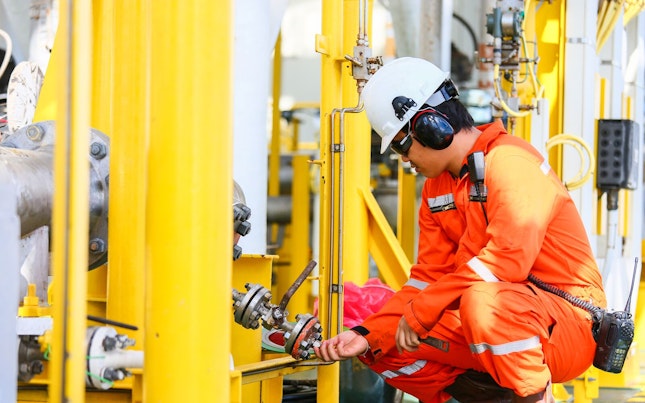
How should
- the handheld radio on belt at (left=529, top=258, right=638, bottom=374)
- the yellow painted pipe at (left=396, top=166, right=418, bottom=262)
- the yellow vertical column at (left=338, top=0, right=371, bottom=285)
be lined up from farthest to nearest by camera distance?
the yellow painted pipe at (left=396, top=166, right=418, bottom=262) < the yellow vertical column at (left=338, top=0, right=371, bottom=285) < the handheld radio on belt at (left=529, top=258, right=638, bottom=374)

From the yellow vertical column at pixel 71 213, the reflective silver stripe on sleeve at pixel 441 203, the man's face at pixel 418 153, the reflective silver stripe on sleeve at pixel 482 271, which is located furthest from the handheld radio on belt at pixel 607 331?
the yellow vertical column at pixel 71 213

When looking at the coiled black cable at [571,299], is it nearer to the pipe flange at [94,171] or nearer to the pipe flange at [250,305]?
→ the pipe flange at [250,305]

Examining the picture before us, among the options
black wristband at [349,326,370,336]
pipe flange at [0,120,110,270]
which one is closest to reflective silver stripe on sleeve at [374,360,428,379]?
black wristband at [349,326,370,336]

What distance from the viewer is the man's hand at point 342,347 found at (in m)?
3.35

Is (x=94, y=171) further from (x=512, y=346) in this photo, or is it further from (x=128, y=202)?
(x=512, y=346)

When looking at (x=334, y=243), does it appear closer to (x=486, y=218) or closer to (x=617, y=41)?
(x=486, y=218)

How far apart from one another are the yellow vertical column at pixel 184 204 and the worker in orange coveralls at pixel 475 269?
4.07ft

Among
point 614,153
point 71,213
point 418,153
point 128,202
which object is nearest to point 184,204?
point 71,213

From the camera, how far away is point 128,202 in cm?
254

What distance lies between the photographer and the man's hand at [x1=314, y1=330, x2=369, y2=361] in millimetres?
3352

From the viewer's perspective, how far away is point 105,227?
268cm

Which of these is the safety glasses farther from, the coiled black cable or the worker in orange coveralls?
the coiled black cable

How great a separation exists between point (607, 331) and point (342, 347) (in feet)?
2.99

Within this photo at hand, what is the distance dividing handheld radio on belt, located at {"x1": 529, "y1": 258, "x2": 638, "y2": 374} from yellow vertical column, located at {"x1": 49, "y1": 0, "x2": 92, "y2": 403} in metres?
1.98
